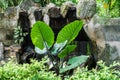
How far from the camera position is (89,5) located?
4164 mm

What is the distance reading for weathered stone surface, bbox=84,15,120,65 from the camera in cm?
404

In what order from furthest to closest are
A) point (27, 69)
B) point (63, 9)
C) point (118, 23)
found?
point (63, 9) < point (118, 23) < point (27, 69)

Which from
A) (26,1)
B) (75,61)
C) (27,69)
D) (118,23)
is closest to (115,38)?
(118,23)

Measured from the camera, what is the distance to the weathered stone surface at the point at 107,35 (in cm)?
404

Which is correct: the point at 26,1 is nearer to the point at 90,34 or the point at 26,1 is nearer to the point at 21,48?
the point at 21,48

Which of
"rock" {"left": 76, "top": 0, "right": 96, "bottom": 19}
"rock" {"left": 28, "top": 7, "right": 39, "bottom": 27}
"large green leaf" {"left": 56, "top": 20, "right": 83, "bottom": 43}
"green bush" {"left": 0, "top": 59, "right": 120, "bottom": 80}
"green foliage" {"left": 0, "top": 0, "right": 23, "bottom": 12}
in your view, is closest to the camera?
"green bush" {"left": 0, "top": 59, "right": 120, "bottom": 80}

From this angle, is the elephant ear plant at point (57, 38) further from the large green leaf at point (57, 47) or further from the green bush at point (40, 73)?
the green bush at point (40, 73)

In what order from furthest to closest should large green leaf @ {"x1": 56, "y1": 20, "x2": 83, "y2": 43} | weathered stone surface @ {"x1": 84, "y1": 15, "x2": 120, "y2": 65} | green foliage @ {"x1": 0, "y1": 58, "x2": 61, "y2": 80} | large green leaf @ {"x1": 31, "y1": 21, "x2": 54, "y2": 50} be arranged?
weathered stone surface @ {"x1": 84, "y1": 15, "x2": 120, "y2": 65} → large green leaf @ {"x1": 56, "y1": 20, "x2": 83, "y2": 43} → large green leaf @ {"x1": 31, "y1": 21, "x2": 54, "y2": 50} → green foliage @ {"x1": 0, "y1": 58, "x2": 61, "y2": 80}

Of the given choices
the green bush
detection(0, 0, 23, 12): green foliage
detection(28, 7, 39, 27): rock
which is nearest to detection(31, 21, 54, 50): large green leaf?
the green bush

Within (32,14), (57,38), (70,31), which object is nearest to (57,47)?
(57,38)

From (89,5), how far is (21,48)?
4.34ft

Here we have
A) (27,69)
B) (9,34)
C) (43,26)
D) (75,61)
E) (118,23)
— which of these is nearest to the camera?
(27,69)

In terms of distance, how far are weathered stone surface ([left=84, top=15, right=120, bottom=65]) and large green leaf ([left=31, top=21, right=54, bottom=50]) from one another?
1.10 meters

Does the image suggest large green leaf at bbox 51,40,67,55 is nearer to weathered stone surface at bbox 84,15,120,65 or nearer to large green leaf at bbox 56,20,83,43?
large green leaf at bbox 56,20,83,43
